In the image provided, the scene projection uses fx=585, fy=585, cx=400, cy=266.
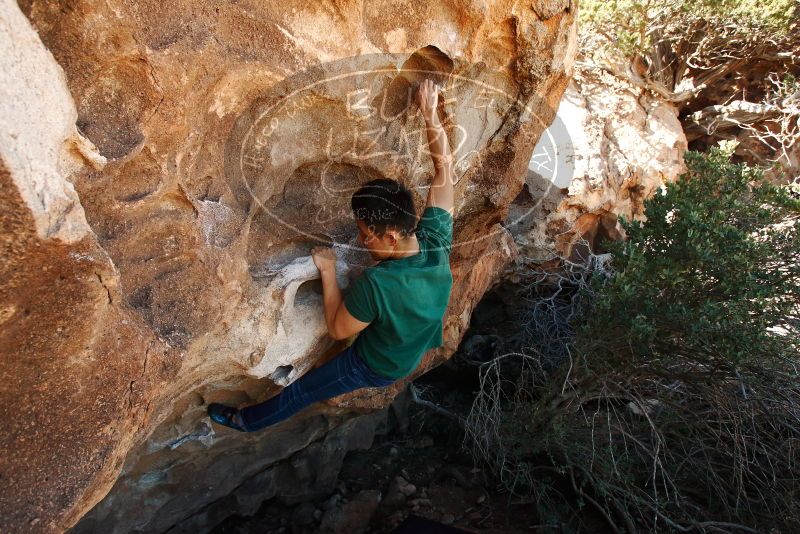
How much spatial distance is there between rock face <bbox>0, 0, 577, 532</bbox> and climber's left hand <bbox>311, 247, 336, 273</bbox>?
0.07 metres

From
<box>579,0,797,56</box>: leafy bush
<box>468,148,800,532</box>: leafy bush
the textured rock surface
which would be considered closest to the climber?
<box>468,148,800,532</box>: leafy bush

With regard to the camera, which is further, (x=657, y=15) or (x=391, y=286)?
(x=657, y=15)

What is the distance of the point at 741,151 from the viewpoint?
578 cm

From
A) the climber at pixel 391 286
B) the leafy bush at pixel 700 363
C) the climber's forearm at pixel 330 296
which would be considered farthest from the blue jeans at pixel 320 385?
the leafy bush at pixel 700 363

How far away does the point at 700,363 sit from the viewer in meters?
2.99

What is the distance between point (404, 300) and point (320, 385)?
1.87 feet

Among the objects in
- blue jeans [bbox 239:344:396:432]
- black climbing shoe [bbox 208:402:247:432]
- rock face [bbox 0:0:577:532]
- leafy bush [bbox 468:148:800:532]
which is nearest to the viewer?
rock face [bbox 0:0:577:532]

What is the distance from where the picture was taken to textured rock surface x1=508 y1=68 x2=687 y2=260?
442 centimetres

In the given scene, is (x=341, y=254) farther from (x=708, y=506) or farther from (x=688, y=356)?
(x=708, y=506)

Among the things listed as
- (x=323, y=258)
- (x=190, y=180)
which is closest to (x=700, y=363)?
(x=323, y=258)

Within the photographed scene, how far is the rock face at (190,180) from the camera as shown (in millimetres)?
1364

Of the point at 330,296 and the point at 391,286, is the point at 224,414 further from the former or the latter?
the point at 391,286

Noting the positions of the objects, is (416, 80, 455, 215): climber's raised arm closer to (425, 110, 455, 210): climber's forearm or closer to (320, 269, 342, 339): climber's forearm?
(425, 110, 455, 210): climber's forearm

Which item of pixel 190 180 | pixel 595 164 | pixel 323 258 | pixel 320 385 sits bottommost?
pixel 320 385
